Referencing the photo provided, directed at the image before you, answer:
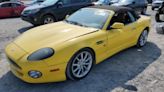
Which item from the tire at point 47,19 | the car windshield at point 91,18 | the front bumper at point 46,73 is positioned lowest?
the tire at point 47,19

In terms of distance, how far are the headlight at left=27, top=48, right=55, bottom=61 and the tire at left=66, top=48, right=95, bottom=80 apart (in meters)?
0.42

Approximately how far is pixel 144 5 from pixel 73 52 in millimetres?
11634

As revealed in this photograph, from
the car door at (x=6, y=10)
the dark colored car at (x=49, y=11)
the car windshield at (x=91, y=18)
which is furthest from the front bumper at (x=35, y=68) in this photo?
the car door at (x=6, y=10)

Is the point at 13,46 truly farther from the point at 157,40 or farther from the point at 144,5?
the point at 144,5

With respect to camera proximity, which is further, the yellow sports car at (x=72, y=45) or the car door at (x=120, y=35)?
the car door at (x=120, y=35)

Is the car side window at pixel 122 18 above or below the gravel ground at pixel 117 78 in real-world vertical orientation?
above

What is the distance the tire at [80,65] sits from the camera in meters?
4.12

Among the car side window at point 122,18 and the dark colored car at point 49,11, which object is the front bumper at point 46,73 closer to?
the car side window at point 122,18

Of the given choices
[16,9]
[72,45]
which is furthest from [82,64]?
[16,9]

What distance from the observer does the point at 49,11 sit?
9961mm

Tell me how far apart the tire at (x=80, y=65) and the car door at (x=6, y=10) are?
12327mm

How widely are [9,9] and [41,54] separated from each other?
1288cm

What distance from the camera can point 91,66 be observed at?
461 centimetres

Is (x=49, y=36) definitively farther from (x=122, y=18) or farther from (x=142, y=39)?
(x=142, y=39)
